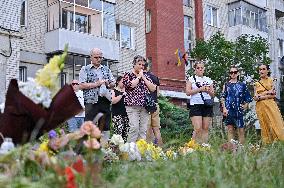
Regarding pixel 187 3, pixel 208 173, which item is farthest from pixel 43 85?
pixel 187 3

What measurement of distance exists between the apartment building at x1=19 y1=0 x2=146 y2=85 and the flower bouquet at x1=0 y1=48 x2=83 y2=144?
16.8m

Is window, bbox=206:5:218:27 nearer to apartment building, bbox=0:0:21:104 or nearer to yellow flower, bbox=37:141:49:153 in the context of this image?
apartment building, bbox=0:0:21:104

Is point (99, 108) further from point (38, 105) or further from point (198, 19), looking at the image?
point (198, 19)

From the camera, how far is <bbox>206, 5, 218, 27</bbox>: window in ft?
103

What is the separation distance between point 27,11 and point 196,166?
18.8 meters

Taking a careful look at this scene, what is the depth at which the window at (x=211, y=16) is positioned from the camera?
103 ft

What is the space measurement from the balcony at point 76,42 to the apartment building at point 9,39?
1983 mm

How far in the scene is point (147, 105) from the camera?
8219 mm

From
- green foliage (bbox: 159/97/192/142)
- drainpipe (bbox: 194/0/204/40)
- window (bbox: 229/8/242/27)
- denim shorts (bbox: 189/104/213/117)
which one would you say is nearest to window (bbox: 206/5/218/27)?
drainpipe (bbox: 194/0/204/40)

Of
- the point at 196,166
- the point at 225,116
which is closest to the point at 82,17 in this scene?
the point at 225,116

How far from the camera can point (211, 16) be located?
31531 millimetres

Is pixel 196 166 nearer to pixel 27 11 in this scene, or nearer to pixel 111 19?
pixel 27 11

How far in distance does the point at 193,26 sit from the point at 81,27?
371 inches

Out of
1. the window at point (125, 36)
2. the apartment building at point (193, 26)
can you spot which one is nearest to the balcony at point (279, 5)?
the apartment building at point (193, 26)
